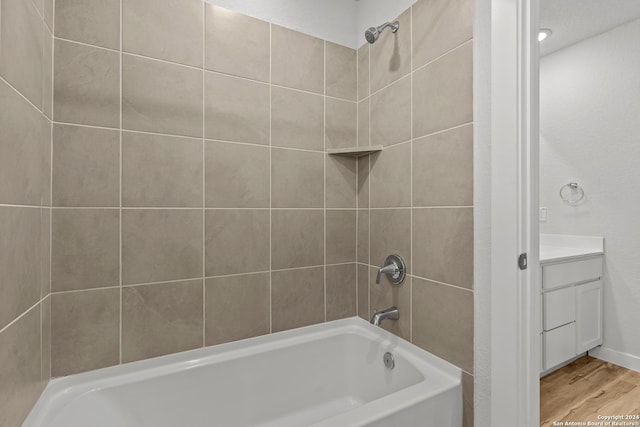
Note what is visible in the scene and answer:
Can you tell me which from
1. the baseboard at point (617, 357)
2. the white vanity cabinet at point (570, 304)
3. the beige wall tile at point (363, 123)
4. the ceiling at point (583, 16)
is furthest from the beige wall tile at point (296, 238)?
the baseboard at point (617, 357)

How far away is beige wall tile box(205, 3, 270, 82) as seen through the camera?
1322 mm

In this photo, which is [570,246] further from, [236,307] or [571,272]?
[236,307]

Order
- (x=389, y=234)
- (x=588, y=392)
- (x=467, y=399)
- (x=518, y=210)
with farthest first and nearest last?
(x=588, y=392), (x=389, y=234), (x=467, y=399), (x=518, y=210)

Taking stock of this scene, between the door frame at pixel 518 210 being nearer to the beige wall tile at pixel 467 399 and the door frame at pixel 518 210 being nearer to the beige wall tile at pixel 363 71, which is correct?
the beige wall tile at pixel 467 399

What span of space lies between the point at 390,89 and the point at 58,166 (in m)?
1.41

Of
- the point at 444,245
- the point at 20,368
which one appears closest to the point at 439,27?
the point at 444,245

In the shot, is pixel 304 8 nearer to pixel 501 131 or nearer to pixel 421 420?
pixel 501 131

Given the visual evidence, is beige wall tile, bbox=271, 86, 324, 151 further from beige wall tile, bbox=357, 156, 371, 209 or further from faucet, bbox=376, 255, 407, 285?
faucet, bbox=376, 255, 407, 285

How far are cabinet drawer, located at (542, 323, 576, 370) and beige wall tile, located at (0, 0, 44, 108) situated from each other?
2802 mm

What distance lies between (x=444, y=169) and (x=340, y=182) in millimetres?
599

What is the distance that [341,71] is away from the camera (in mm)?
1653

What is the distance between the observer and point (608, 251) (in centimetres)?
233

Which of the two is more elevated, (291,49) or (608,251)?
(291,49)

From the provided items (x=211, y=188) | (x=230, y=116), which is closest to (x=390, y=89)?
(x=230, y=116)
